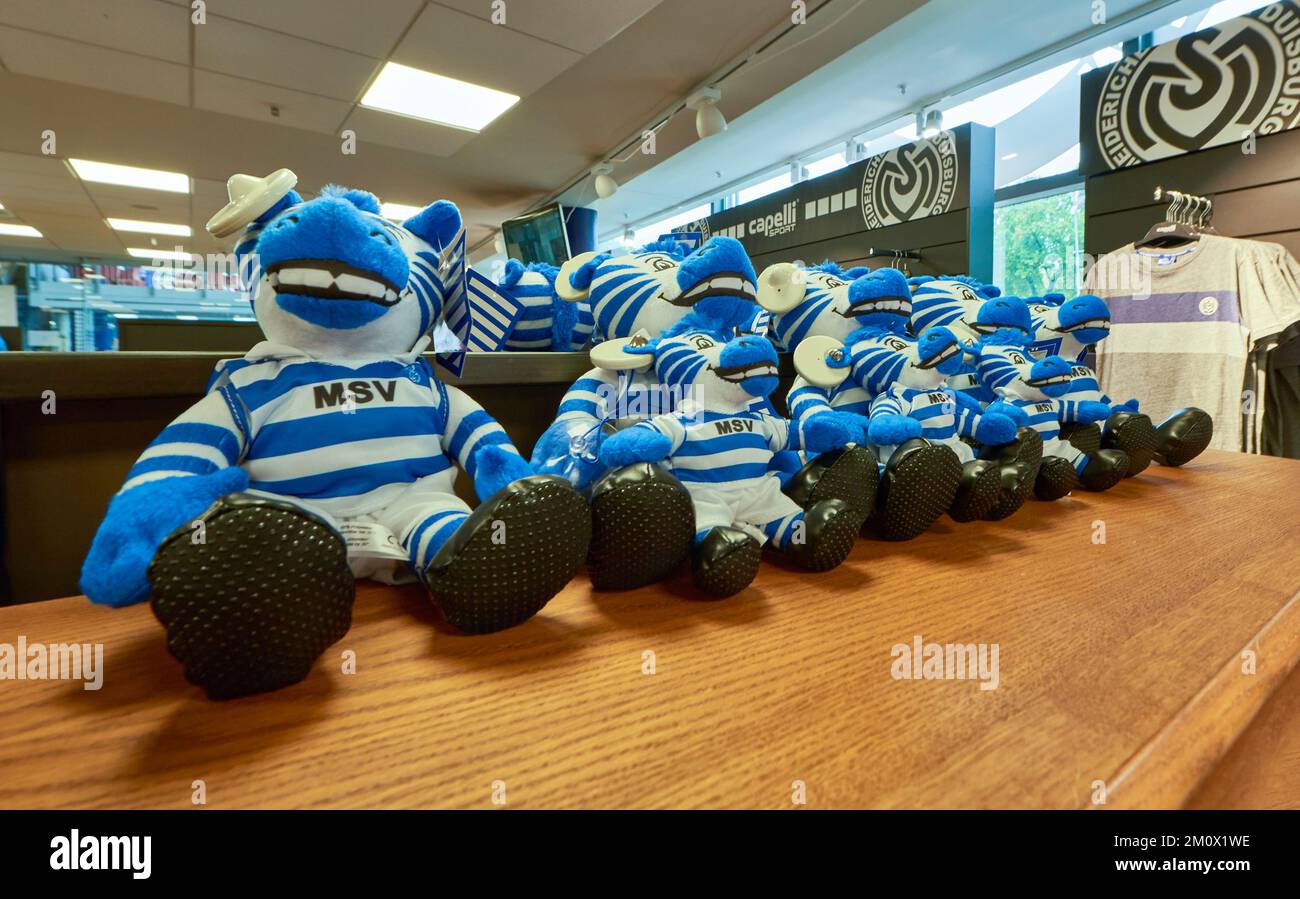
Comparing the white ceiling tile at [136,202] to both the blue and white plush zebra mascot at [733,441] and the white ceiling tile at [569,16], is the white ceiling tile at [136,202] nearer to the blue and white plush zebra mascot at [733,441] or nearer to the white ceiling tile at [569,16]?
the white ceiling tile at [569,16]

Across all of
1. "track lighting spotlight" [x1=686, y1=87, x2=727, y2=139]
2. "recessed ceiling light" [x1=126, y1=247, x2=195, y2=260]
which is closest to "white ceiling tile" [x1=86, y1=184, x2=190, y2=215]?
"recessed ceiling light" [x1=126, y1=247, x2=195, y2=260]

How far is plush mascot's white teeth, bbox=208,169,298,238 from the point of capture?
60 cm

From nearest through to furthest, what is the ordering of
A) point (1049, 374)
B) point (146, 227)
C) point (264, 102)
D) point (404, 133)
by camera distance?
point (1049, 374)
point (264, 102)
point (404, 133)
point (146, 227)

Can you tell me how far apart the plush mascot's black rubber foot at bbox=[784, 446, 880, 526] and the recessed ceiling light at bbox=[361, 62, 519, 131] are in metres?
3.20

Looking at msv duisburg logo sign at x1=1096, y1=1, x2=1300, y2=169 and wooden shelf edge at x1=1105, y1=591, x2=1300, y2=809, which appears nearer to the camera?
wooden shelf edge at x1=1105, y1=591, x2=1300, y2=809

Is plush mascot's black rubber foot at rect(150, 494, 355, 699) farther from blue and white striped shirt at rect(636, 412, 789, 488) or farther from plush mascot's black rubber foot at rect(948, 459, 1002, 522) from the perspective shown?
plush mascot's black rubber foot at rect(948, 459, 1002, 522)

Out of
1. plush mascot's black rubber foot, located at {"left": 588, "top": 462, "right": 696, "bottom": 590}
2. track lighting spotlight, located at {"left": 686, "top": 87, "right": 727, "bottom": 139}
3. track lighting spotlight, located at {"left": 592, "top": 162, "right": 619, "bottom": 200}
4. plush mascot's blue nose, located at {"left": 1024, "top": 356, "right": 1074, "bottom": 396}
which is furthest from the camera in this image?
track lighting spotlight, located at {"left": 592, "top": 162, "right": 619, "bottom": 200}

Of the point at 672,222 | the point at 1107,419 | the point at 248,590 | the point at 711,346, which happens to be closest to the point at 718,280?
the point at 711,346

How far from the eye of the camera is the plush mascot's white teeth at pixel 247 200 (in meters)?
0.60

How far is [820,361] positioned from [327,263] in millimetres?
652

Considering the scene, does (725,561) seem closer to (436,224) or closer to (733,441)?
(733,441)

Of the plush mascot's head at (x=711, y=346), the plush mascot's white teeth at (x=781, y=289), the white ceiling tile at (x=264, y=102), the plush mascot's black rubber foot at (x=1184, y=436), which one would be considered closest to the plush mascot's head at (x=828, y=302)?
the plush mascot's white teeth at (x=781, y=289)

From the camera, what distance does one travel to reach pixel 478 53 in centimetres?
285
